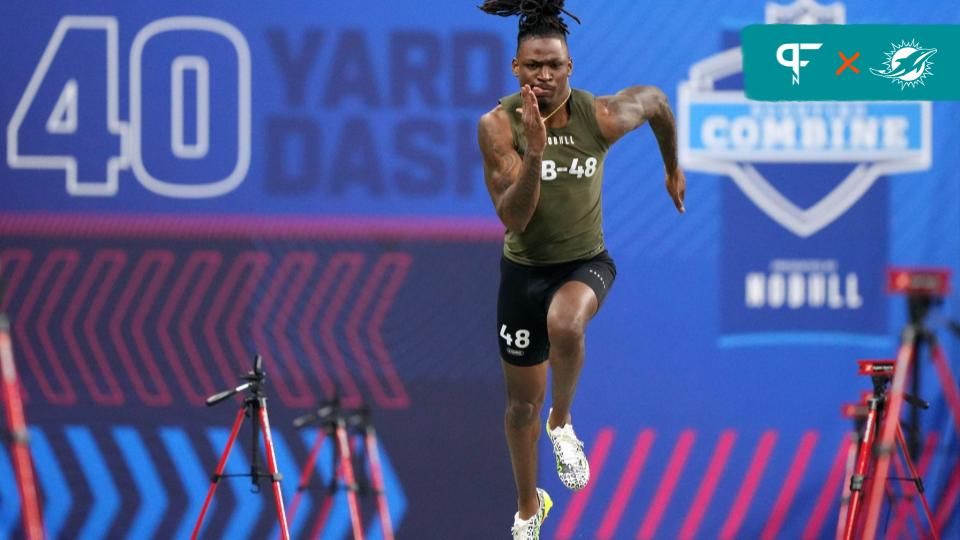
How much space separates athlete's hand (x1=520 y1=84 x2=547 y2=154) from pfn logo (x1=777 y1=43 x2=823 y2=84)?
3.30 meters

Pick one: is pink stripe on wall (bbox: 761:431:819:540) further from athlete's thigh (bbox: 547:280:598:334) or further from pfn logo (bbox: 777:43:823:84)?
athlete's thigh (bbox: 547:280:598:334)

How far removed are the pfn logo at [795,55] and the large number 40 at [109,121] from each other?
3.14m

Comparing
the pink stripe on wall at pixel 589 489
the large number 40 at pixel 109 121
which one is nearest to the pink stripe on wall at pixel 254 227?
the large number 40 at pixel 109 121

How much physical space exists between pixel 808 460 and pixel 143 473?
372cm

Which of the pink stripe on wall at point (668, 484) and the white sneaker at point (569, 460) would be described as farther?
the pink stripe on wall at point (668, 484)

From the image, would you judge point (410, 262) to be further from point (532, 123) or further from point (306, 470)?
point (532, 123)

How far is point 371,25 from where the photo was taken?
7.51 metres

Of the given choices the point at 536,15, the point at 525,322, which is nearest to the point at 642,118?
the point at 536,15

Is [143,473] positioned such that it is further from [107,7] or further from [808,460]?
[808,460]

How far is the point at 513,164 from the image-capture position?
5.06 metres

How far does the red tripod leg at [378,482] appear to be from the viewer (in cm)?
736

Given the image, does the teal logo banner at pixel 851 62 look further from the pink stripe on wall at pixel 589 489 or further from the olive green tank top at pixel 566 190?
the olive green tank top at pixel 566 190

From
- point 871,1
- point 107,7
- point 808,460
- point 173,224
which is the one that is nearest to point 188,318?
point 173,224

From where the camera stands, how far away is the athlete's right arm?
15.6 feet
